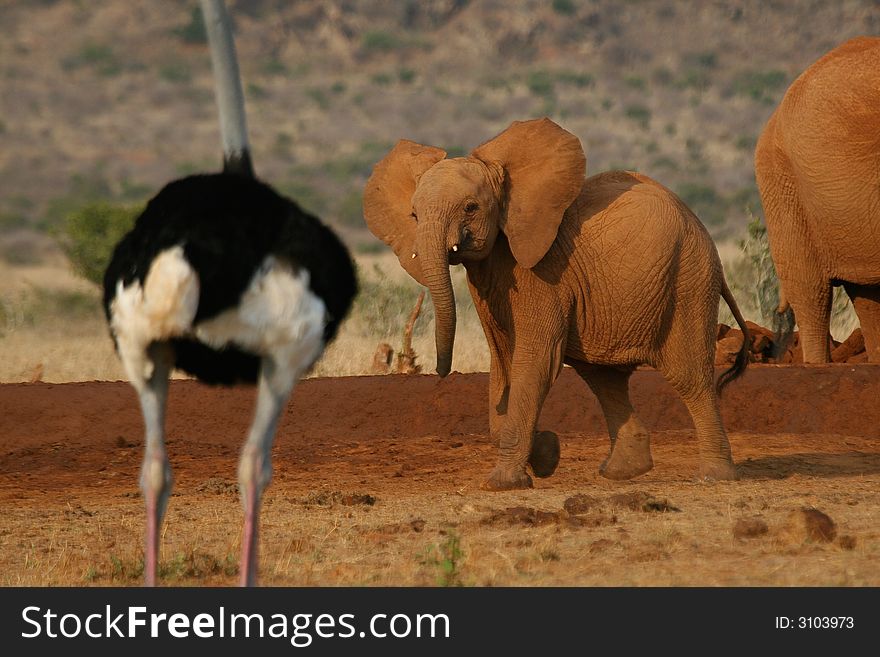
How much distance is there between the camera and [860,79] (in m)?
12.1

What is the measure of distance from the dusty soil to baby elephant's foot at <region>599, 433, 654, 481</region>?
0.36 ft

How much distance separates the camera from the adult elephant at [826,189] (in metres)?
12.1

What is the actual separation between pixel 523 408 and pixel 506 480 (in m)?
0.42

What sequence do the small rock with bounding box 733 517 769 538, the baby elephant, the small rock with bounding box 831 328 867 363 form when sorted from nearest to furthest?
the small rock with bounding box 733 517 769 538 < the baby elephant < the small rock with bounding box 831 328 867 363

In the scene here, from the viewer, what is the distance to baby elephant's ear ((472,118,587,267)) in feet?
30.0

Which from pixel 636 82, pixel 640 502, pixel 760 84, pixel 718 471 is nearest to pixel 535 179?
pixel 718 471

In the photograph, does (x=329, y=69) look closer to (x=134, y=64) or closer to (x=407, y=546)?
(x=134, y=64)

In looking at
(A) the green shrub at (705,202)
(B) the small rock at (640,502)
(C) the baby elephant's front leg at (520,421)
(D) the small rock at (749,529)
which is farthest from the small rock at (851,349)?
(A) the green shrub at (705,202)

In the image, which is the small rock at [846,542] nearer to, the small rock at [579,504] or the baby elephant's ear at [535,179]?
the small rock at [579,504]

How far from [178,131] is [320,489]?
137ft

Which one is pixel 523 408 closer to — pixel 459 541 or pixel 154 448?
pixel 459 541

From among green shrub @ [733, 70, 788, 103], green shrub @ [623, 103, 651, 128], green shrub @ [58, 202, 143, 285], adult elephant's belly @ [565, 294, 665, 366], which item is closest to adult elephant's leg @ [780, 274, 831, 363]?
adult elephant's belly @ [565, 294, 665, 366]

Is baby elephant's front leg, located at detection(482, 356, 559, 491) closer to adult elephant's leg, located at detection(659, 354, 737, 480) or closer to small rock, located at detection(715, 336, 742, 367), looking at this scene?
adult elephant's leg, located at detection(659, 354, 737, 480)
